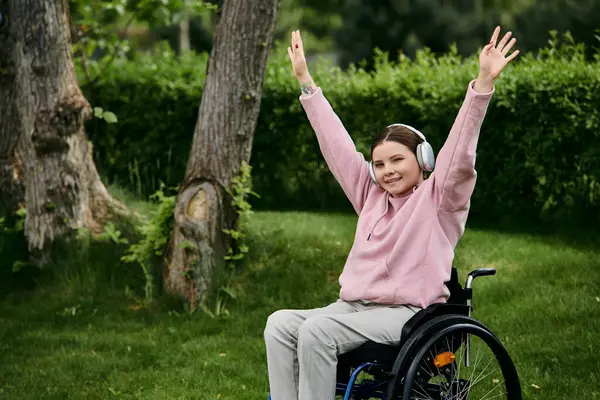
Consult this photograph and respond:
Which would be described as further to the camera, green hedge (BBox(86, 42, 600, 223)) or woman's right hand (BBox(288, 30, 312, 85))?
green hedge (BBox(86, 42, 600, 223))

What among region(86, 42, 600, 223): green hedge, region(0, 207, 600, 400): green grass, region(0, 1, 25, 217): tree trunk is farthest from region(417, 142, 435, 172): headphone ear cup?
region(0, 1, 25, 217): tree trunk

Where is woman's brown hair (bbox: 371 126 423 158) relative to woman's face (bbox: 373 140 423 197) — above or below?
above

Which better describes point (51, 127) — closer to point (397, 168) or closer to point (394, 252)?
point (397, 168)

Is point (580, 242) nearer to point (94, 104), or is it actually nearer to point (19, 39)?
point (19, 39)

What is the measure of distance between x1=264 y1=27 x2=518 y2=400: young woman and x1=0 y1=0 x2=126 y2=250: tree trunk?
13.1 feet

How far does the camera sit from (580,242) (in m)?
7.77

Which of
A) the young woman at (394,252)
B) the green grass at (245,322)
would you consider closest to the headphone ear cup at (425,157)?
the young woman at (394,252)

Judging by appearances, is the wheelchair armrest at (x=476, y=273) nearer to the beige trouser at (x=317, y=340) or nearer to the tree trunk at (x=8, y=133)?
the beige trouser at (x=317, y=340)

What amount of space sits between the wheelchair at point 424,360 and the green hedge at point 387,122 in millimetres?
4713

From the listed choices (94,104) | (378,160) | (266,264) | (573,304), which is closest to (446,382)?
(378,160)

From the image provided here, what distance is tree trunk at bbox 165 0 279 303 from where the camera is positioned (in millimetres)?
6551

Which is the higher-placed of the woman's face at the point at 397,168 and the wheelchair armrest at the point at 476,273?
the woman's face at the point at 397,168

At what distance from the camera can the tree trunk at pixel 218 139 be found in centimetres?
655

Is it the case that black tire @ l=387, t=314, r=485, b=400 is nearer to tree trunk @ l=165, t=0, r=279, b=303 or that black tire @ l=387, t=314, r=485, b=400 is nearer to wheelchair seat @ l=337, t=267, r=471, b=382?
wheelchair seat @ l=337, t=267, r=471, b=382
